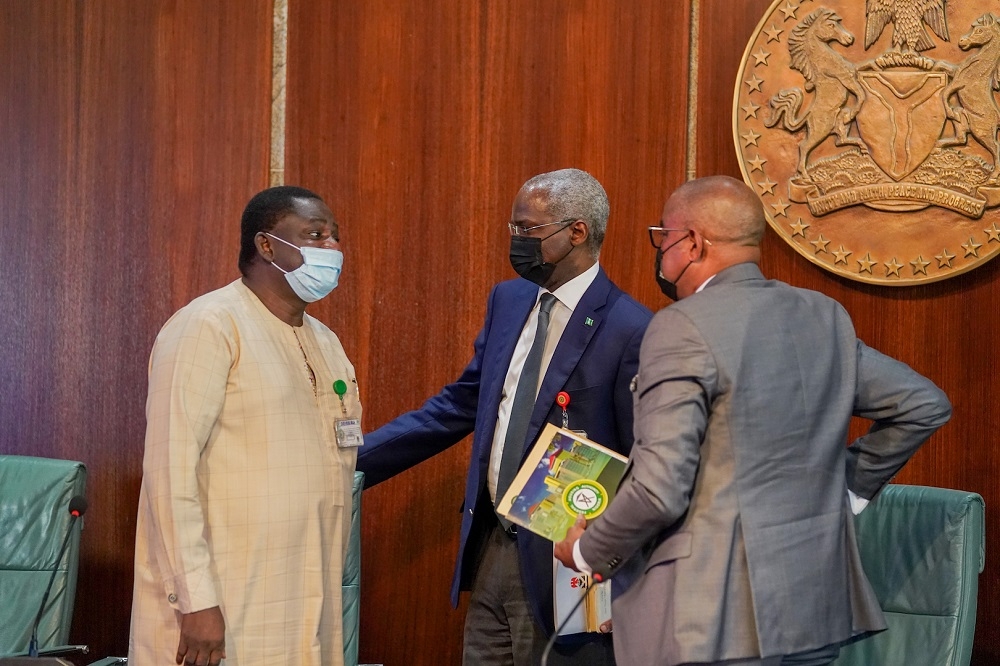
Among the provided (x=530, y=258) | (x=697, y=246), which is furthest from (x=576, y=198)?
(x=697, y=246)

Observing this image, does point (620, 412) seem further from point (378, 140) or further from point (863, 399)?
point (378, 140)

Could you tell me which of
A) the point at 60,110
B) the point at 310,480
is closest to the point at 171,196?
the point at 60,110

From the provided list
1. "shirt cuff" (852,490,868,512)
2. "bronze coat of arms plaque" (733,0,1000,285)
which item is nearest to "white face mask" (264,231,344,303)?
"shirt cuff" (852,490,868,512)

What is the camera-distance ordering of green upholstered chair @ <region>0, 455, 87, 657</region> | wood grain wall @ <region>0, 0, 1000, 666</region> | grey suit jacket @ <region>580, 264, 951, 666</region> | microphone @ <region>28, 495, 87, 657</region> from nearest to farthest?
grey suit jacket @ <region>580, 264, 951, 666</region> < microphone @ <region>28, 495, 87, 657</region> < green upholstered chair @ <region>0, 455, 87, 657</region> < wood grain wall @ <region>0, 0, 1000, 666</region>

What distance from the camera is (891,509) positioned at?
2.75 m

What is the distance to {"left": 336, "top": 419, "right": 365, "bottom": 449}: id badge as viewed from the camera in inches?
98.3

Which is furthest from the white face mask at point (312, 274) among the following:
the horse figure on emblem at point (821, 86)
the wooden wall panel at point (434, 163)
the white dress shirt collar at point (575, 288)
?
the horse figure on emblem at point (821, 86)

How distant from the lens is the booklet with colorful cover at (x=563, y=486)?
7.34 feet

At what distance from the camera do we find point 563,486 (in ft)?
7.41

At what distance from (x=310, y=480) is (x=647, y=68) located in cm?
184

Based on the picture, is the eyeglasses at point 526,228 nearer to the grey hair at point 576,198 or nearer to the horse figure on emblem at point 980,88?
the grey hair at point 576,198

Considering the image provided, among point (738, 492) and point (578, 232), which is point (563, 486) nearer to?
point (738, 492)

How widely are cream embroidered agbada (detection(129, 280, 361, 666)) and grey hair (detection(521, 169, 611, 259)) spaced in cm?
80

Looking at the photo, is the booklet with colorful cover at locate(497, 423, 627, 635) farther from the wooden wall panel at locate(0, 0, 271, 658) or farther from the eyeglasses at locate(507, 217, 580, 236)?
the wooden wall panel at locate(0, 0, 271, 658)
